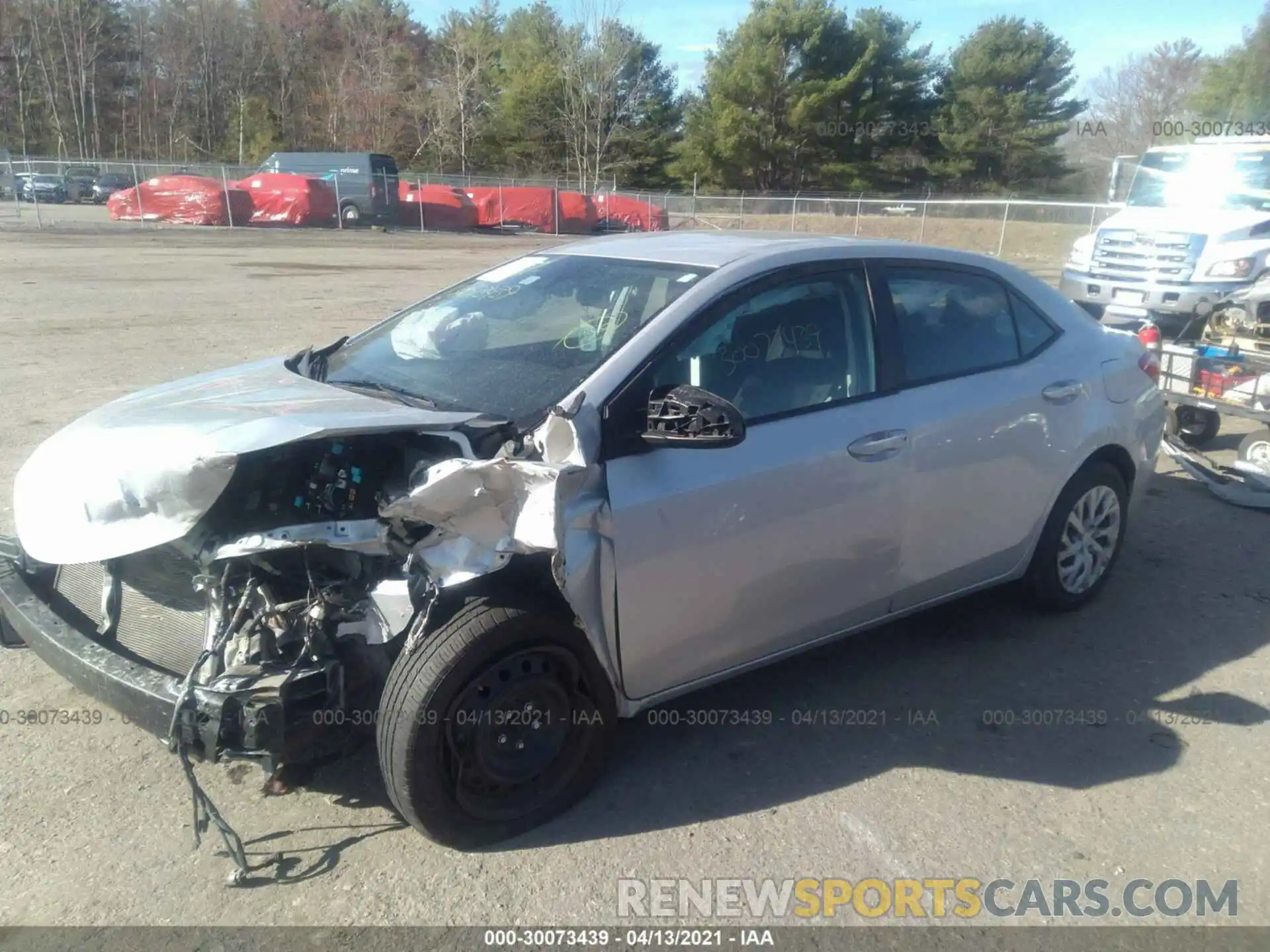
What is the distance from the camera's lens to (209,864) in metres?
2.96

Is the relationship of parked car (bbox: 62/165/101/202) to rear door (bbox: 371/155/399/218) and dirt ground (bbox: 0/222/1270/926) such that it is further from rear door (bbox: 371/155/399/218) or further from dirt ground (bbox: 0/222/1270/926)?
dirt ground (bbox: 0/222/1270/926)

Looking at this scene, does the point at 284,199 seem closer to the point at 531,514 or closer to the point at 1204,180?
the point at 1204,180

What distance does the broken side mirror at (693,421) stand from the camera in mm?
3018

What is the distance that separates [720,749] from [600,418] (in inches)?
52.2

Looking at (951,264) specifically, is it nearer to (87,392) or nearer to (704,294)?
(704,294)

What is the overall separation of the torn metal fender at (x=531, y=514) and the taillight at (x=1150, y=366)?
3.14m

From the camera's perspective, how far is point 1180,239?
13.0 m

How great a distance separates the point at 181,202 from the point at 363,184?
20.2ft

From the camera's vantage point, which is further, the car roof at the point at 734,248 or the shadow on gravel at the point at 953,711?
the car roof at the point at 734,248

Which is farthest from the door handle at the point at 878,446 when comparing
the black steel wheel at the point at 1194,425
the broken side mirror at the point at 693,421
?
the black steel wheel at the point at 1194,425

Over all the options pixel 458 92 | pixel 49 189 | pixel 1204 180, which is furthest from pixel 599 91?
pixel 1204 180

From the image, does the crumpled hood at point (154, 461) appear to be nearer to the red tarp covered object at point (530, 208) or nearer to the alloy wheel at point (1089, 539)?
the alloy wheel at point (1089, 539)

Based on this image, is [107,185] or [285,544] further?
[107,185]

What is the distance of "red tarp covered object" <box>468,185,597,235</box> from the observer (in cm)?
3966
